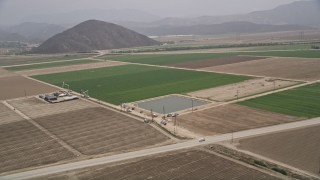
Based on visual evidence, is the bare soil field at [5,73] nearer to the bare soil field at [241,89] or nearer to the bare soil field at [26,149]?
the bare soil field at [26,149]

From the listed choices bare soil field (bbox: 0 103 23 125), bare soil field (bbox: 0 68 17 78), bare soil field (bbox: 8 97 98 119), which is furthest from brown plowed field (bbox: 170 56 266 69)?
bare soil field (bbox: 0 103 23 125)

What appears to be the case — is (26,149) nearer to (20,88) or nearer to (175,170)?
(175,170)

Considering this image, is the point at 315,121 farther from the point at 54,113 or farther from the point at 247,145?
the point at 54,113

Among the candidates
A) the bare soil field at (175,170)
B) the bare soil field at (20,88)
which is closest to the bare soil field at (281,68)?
the bare soil field at (20,88)

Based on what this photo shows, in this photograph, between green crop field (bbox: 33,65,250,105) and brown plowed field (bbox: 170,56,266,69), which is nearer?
green crop field (bbox: 33,65,250,105)

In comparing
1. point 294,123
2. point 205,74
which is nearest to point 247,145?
point 294,123

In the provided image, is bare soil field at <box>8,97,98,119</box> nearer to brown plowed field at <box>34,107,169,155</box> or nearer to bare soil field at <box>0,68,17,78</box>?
brown plowed field at <box>34,107,169,155</box>

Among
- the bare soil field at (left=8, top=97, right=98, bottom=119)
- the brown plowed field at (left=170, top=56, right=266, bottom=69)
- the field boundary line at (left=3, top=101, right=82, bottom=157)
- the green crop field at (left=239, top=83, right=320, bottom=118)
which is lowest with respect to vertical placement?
the field boundary line at (left=3, top=101, right=82, bottom=157)
